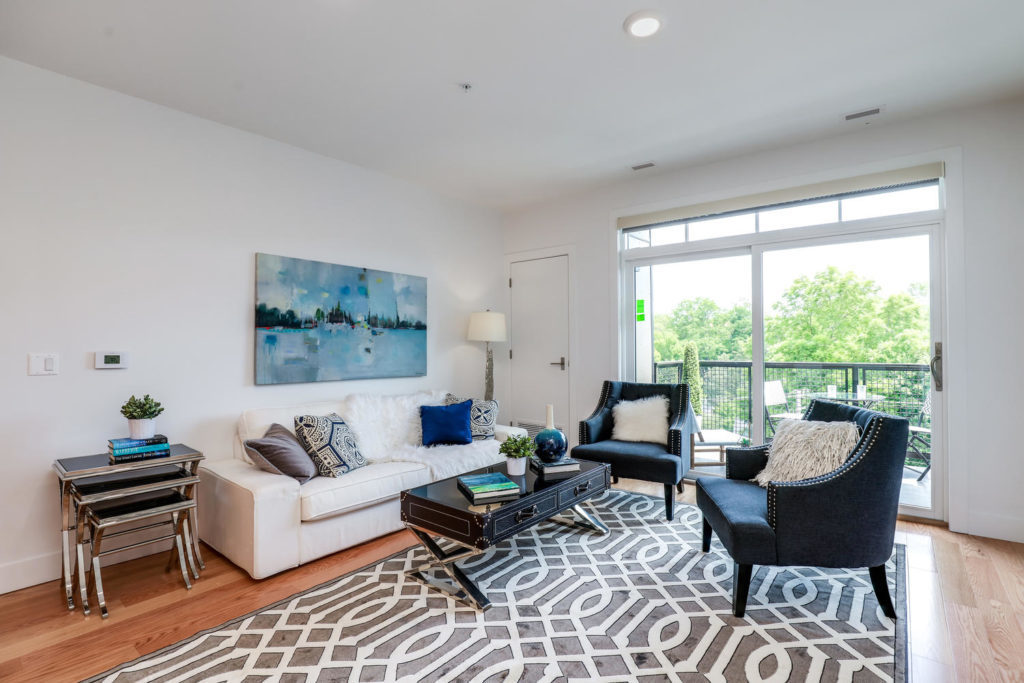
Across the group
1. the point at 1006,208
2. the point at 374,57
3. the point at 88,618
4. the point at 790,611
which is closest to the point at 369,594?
the point at 88,618

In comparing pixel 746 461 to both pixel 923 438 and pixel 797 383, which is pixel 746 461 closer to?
pixel 797 383

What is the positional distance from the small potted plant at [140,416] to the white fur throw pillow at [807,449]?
10.6 ft

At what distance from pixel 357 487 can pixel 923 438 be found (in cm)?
368

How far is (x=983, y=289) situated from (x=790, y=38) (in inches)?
80.0

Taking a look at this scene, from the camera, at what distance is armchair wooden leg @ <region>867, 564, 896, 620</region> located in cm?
210

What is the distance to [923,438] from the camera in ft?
10.8

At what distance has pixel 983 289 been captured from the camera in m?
3.02

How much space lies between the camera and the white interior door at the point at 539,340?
4.85 meters

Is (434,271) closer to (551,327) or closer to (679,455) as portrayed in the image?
(551,327)

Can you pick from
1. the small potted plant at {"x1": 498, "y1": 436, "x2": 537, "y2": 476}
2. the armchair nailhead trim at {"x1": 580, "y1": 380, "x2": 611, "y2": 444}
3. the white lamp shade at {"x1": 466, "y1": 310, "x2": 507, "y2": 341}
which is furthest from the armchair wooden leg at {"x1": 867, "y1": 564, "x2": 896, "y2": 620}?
the white lamp shade at {"x1": 466, "y1": 310, "x2": 507, "y2": 341}

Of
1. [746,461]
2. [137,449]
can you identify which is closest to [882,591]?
[746,461]

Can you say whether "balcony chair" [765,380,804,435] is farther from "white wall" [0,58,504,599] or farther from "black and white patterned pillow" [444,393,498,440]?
"white wall" [0,58,504,599]

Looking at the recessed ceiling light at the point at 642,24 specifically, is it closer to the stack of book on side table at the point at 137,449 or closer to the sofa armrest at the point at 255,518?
the sofa armrest at the point at 255,518

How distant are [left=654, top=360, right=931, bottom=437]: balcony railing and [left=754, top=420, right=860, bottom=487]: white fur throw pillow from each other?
3.81ft
